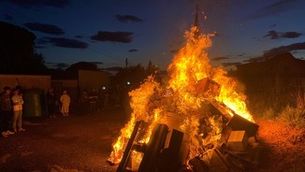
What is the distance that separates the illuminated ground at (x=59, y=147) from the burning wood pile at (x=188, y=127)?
1088 millimetres

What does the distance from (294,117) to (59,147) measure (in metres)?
7.79

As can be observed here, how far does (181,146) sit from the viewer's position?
873 cm

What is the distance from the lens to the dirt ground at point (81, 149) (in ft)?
29.9

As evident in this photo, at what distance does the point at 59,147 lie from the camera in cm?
1198

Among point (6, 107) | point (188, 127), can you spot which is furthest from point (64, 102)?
point (188, 127)

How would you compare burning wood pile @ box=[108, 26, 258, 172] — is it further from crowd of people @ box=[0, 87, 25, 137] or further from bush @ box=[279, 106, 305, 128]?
crowd of people @ box=[0, 87, 25, 137]

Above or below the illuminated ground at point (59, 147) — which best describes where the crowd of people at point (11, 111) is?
above

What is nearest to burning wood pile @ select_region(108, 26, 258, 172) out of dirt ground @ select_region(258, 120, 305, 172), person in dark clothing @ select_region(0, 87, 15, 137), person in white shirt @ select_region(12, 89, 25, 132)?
dirt ground @ select_region(258, 120, 305, 172)

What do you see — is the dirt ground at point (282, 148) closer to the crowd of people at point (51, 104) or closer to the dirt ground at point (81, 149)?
the dirt ground at point (81, 149)

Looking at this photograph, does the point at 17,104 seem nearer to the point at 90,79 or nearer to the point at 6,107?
the point at 6,107

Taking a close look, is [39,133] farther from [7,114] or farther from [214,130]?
[214,130]

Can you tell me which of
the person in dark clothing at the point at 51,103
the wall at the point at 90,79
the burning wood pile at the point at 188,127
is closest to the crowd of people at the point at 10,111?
the person in dark clothing at the point at 51,103

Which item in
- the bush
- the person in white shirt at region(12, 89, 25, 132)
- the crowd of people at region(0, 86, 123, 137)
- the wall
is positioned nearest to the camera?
the bush

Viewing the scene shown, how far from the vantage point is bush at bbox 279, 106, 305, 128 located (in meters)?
10.7
